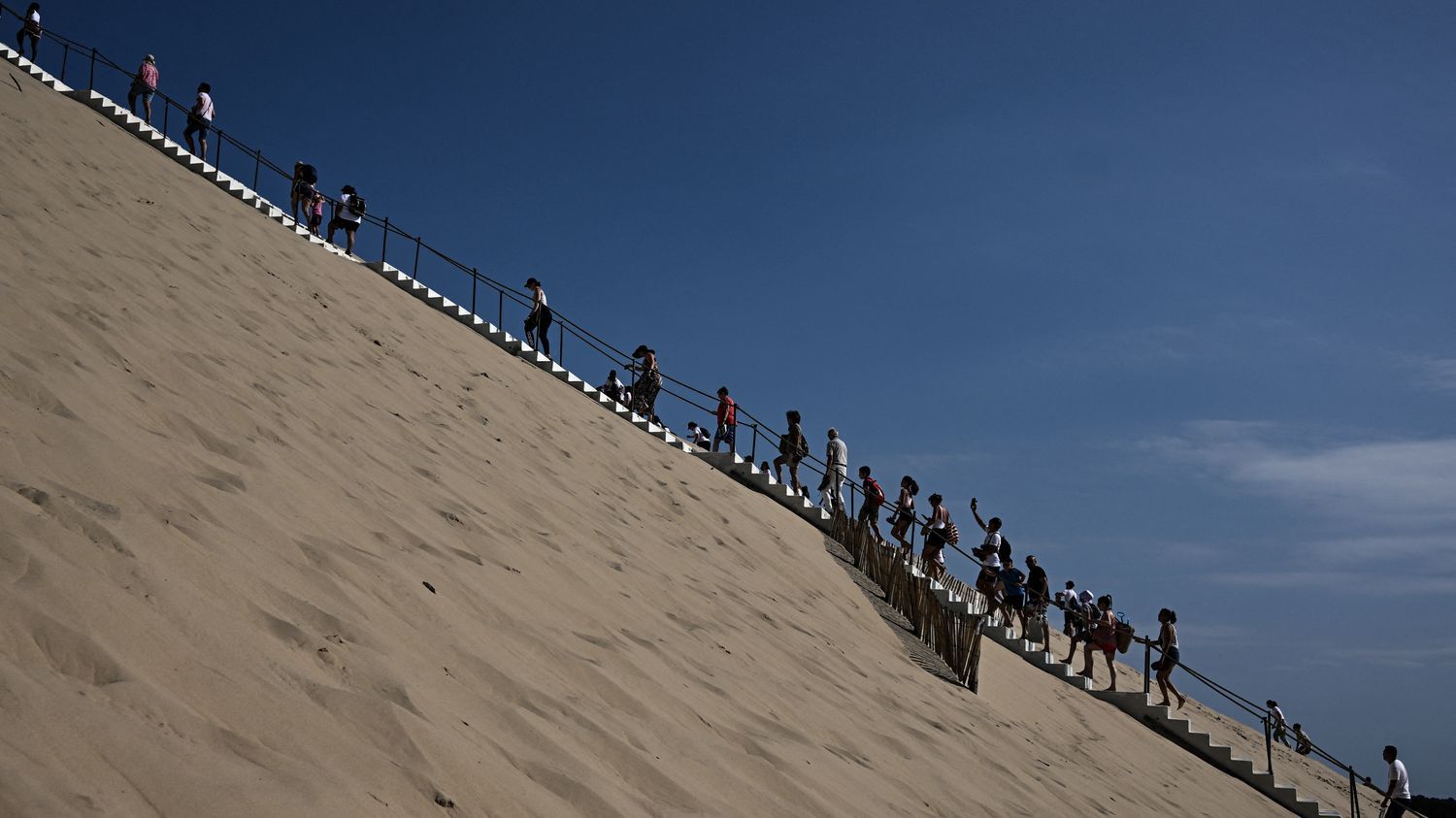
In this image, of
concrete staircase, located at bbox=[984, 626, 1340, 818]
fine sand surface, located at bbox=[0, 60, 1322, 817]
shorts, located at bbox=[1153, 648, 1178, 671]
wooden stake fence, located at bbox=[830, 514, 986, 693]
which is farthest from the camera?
shorts, located at bbox=[1153, 648, 1178, 671]

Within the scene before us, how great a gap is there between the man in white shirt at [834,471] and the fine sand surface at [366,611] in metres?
3.81

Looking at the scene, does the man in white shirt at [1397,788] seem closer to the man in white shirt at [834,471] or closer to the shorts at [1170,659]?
the shorts at [1170,659]

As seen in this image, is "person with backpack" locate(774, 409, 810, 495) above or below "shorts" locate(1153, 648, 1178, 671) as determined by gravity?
above

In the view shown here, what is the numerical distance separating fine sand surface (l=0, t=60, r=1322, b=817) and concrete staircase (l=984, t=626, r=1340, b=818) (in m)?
0.97

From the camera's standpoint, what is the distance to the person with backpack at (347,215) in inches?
626

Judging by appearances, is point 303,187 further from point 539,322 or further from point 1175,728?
point 1175,728

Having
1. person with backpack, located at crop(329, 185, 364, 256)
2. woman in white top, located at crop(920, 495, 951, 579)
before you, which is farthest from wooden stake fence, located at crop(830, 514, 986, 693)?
person with backpack, located at crop(329, 185, 364, 256)

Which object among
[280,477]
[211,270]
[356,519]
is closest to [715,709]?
[356,519]

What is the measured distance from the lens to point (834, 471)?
Answer: 14.8 meters

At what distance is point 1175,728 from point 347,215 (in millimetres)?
12731

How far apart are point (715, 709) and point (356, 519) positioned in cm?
185

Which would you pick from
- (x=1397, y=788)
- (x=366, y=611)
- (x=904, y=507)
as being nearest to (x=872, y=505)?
(x=904, y=507)

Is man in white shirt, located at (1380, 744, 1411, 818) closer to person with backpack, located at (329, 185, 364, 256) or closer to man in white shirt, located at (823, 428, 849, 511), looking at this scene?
man in white shirt, located at (823, 428, 849, 511)

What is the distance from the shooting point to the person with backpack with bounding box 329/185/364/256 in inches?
626
